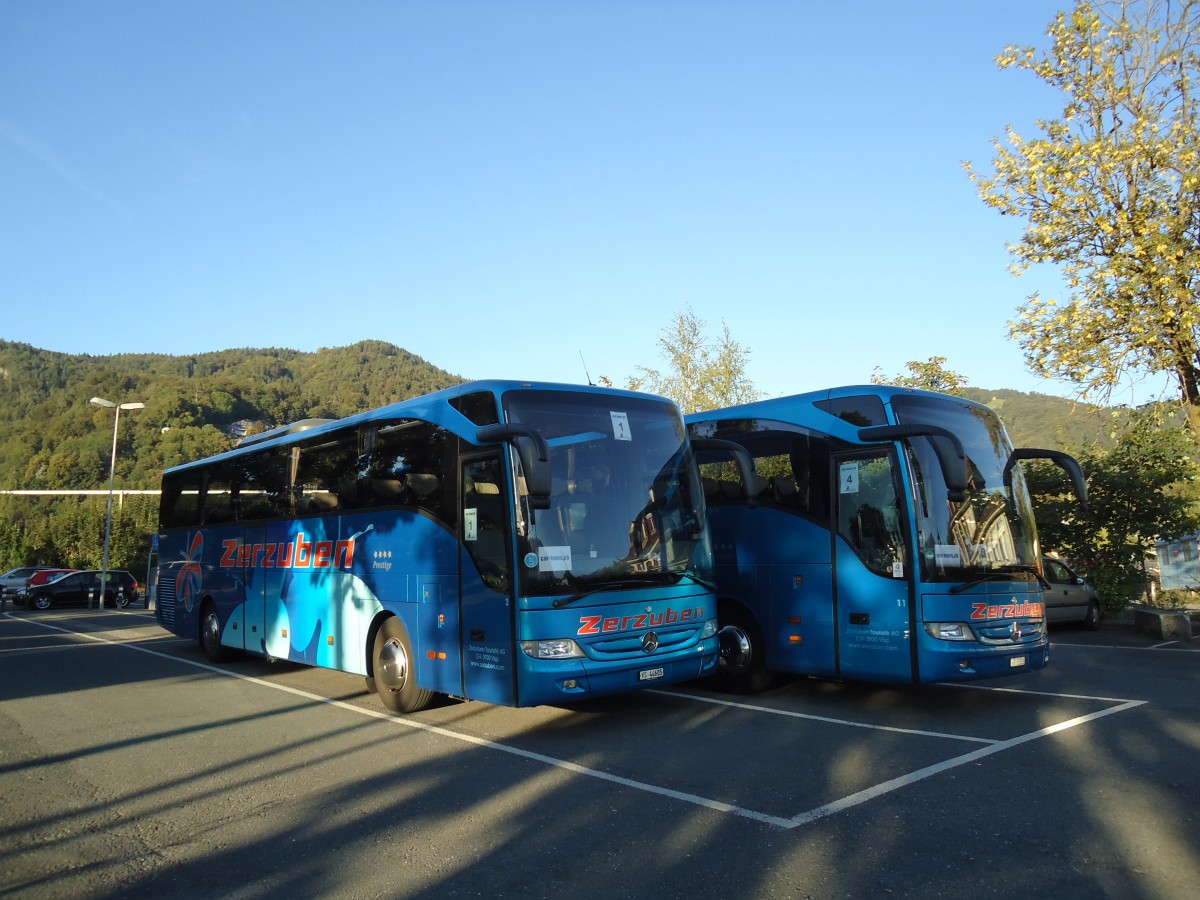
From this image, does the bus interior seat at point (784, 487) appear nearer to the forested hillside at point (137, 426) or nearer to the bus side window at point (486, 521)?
the bus side window at point (486, 521)

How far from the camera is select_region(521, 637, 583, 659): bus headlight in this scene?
7.95m

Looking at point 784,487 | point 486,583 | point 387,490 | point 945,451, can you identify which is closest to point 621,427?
point 486,583

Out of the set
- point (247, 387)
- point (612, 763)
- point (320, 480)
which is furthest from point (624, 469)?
point (247, 387)

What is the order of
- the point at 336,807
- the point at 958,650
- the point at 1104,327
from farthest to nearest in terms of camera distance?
the point at 1104,327, the point at 958,650, the point at 336,807

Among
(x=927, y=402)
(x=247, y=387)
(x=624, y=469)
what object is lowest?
(x=624, y=469)

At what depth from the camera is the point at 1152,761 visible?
7.03m

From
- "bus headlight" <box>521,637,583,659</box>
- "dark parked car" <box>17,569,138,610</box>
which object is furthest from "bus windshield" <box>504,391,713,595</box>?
"dark parked car" <box>17,569,138,610</box>

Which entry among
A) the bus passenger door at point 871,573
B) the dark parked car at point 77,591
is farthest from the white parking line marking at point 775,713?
the dark parked car at point 77,591

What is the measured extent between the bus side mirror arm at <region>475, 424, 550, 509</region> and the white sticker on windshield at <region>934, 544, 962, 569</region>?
3.92 meters

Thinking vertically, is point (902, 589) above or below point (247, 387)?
below

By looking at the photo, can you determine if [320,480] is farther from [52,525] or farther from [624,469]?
[52,525]

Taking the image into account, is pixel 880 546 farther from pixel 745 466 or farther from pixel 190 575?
pixel 190 575

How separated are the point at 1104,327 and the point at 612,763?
14.6 m

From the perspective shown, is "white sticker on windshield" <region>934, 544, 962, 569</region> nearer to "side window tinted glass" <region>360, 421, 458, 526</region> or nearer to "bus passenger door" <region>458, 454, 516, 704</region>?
"bus passenger door" <region>458, 454, 516, 704</region>
